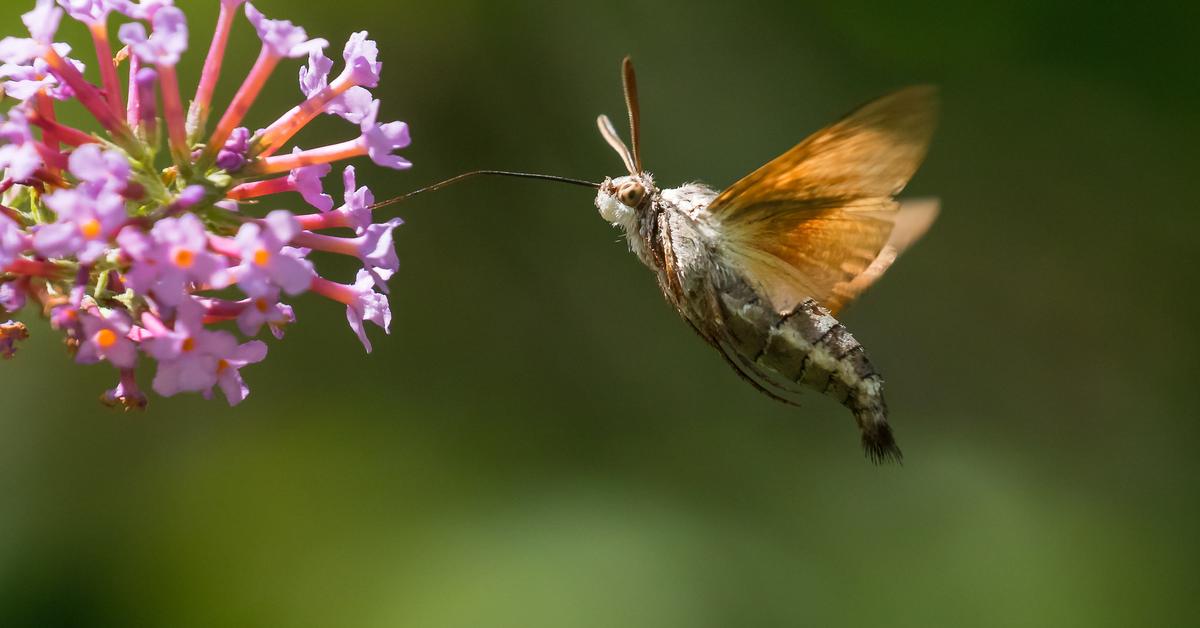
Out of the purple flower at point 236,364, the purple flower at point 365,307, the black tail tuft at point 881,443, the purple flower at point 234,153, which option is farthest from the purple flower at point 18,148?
the black tail tuft at point 881,443

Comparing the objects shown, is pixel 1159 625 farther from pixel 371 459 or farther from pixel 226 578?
pixel 226 578

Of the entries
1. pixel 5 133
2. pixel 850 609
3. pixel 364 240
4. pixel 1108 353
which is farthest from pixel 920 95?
pixel 1108 353

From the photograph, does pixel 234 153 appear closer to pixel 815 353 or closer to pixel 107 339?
pixel 107 339

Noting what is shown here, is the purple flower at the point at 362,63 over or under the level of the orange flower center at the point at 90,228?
over

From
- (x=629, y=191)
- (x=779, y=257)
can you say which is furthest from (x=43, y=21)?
(x=779, y=257)

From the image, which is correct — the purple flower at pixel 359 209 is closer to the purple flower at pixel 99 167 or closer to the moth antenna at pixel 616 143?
the purple flower at pixel 99 167

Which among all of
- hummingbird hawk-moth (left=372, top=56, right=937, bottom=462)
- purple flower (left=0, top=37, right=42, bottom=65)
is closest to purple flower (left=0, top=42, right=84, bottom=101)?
purple flower (left=0, top=37, right=42, bottom=65)
